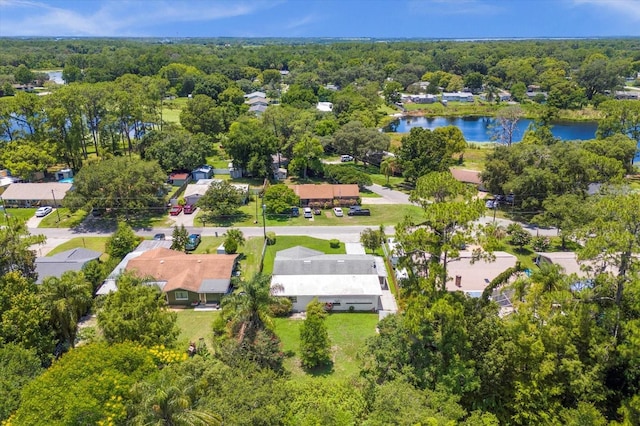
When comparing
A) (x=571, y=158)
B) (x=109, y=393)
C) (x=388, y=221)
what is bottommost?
(x=388, y=221)

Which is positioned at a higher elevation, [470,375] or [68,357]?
[68,357]

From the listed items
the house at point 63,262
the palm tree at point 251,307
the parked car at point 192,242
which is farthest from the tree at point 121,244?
the palm tree at point 251,307

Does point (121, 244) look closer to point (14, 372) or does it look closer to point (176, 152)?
point (14, 372)

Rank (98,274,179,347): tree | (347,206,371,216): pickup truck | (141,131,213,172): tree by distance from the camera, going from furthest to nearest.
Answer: (141,131,213,172): tree → (347,206,371,216): pickup truck → (98,274,179,347): tree

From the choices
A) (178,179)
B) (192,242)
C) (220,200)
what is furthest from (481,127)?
(192,242)

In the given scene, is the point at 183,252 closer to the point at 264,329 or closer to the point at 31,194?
the point at 264,329

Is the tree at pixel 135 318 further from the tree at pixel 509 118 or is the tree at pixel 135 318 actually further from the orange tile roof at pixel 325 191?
the tree at pixel 509 118

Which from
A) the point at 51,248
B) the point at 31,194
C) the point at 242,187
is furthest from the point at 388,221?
the point at 31,194

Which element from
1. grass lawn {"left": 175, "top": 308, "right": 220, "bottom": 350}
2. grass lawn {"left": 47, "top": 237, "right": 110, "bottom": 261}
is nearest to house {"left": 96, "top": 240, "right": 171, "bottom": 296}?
grass lawn {"left": 47, "top": 237, "right": 110, "bottom": 261}

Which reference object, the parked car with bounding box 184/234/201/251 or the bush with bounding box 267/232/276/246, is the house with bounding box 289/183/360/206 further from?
the parked car with bounding box 184/234/201/251
